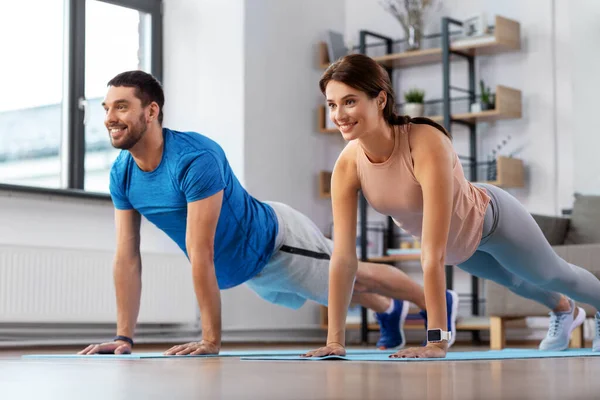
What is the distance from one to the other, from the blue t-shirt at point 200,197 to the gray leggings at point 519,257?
27.3 inches

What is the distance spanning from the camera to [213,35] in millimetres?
5906

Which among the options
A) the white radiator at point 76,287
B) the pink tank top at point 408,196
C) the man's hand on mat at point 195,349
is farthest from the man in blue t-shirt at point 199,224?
the white radiator at point 76,287

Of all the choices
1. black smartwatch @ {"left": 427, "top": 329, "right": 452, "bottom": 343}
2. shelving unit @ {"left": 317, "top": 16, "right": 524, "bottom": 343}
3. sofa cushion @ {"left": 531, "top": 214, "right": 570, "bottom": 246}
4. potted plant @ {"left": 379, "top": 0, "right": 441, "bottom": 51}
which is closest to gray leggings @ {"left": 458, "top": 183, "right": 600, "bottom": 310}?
black smartwatch @ {"left": 427, "top": 329, "right": 452, "bottom": 343}

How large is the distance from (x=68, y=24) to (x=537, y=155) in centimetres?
286

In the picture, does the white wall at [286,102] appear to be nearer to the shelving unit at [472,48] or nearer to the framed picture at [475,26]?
the shelving unit at [472,48]

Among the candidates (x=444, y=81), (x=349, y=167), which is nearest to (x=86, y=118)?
(x=444, y=81)

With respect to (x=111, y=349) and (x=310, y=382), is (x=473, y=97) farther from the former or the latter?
(x=310, y=382)

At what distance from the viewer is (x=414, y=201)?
2.50 meters

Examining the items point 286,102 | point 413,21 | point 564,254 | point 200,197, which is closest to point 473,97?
point 413,21

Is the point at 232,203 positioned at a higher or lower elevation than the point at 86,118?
lower

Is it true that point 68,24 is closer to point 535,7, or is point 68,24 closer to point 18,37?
point 18,37

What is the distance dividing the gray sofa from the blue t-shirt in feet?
5.24

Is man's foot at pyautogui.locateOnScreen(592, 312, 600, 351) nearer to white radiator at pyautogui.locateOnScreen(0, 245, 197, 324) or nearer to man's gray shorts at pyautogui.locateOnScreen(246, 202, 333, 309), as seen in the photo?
man's gray shorts at pyautogui.locateOnScreen(246, 202, 333, 309)

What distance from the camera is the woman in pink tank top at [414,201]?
2.36 meters
